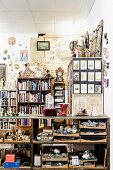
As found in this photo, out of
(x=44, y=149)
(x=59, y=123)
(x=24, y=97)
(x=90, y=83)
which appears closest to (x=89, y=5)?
(x=90, y=83)

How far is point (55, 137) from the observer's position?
390 cm

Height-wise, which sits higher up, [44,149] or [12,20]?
[12,20]

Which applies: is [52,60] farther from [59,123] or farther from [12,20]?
[59,123]

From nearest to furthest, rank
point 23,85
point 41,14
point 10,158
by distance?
Result: point 10,158 < point 41,14 < point 23,85

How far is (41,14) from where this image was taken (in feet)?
20.6

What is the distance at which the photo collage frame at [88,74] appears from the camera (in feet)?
13.7

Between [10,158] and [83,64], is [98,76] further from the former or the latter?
[10,158]

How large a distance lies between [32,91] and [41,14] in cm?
249

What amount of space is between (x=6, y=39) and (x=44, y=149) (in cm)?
545

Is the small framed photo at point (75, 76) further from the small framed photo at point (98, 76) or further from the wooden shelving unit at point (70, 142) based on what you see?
the wooden shelving unit at point (70, 142)

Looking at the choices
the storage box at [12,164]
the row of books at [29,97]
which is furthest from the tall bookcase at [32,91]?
the storage box at [12,164]

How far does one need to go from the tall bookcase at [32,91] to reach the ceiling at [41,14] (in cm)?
144

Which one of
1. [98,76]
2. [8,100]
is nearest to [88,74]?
[98,76]

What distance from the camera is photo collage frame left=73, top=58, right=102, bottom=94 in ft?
13.7
